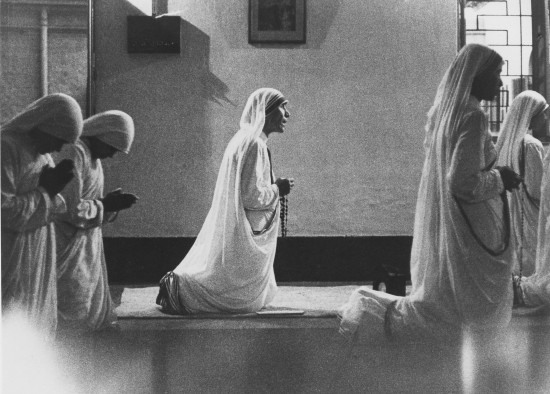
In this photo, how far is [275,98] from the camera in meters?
5.25

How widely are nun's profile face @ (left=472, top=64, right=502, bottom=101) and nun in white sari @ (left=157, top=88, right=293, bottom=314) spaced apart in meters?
1.77

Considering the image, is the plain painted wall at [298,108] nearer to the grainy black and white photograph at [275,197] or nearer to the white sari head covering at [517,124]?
the grainy black and white photograph at [275,197]

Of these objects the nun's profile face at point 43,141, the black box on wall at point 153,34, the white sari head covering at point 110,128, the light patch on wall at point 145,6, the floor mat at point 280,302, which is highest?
the light patch on wall at point 145,6

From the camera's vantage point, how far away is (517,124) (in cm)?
457

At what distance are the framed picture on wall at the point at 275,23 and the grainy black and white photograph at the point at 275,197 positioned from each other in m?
0.02

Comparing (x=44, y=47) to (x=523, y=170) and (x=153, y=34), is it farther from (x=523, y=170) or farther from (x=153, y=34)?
(x=153, y=34)

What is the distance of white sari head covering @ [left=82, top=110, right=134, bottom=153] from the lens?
12.4ft

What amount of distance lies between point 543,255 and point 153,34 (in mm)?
3527

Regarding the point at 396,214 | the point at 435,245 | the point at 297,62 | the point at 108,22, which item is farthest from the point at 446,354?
the point at 108,22

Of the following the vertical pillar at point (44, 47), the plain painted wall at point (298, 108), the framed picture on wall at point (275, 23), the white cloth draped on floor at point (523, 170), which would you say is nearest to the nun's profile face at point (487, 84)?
the white cloth draped on floor at point (523, 170)

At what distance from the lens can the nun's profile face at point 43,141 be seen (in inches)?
96.2

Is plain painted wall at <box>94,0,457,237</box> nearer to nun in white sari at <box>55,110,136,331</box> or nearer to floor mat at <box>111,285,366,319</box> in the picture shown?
floor mat at <box>111,285,366,319</box>

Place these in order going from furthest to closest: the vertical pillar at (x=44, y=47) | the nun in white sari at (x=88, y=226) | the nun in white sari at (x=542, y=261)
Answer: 1. the nun in white sari at (x=542, y=261)
2. the nun in white sari at (x=88, y=226)
3. the vertical pillar at (x=44, y=47)

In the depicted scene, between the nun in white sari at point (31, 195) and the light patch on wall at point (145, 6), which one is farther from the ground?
the light patch on wall at point (145, 6)
